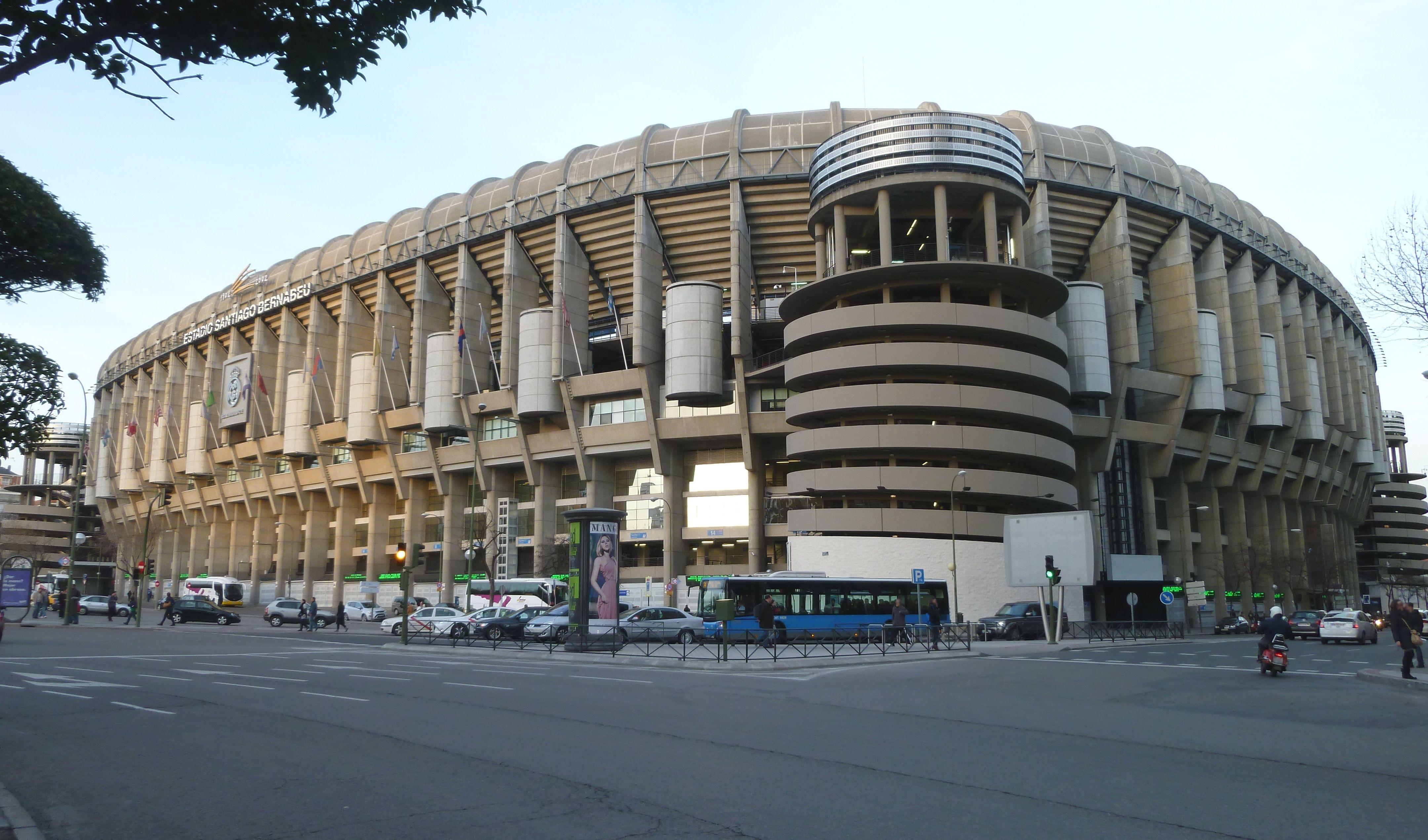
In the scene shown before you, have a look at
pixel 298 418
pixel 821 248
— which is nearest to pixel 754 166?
pixel 821 248

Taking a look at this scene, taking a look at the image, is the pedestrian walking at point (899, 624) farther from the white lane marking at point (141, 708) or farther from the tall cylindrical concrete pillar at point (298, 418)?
the tall cylindrical concrete pillar at point (298, 418)

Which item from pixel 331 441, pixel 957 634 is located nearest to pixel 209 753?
pixel 957 634

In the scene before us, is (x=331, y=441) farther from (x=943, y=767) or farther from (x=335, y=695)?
(x=943, y=767)

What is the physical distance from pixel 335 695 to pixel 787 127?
2170 inches

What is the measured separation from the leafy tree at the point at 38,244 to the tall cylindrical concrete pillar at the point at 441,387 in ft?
202

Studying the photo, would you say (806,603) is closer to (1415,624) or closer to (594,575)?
(594,575)

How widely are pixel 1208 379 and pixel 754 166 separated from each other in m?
34.9

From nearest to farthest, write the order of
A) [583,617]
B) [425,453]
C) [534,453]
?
[583,617]
[534,453]
[425,453]

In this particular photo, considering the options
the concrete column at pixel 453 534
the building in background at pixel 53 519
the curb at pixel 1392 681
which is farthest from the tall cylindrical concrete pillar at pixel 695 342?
the building in background at pixel 53 519

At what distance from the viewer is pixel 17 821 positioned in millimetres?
7293

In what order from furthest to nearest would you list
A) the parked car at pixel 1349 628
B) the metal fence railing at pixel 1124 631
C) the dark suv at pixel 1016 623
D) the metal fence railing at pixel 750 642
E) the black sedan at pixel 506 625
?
the metal fence railing at pixel 1124 631 < the dark suv at pixel 1016 623 < the parked car at pixel 1349 628 < the black sedan at pixel 506 625 < the metal fence railing at pixel 750 642

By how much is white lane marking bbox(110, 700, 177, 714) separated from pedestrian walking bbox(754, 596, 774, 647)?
21.5 metres

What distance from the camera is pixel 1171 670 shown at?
25.5 m

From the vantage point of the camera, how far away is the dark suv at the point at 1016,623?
43.2 m
